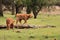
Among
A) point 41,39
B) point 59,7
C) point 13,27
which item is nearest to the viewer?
point 41,39

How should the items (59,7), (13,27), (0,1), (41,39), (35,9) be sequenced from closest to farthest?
(41,39), (13,27), (35,9), (0,1), (59,7)

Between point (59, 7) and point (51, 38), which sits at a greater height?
point (51, 38)

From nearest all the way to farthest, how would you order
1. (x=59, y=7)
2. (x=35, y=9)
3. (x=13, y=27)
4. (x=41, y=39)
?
(x=41, y=39) < (x=13, y=27) < (x=35, y=9) < (x=59, y=7)

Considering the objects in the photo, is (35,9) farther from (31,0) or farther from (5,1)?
(5,1)

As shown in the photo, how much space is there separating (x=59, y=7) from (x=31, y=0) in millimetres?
29386

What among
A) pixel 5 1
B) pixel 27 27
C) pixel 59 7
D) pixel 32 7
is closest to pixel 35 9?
pixel 32 7

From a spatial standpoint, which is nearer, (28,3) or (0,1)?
(28,3)

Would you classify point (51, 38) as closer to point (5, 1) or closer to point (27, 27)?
point (27, 27)

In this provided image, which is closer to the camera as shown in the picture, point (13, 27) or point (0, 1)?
point (13, 27)

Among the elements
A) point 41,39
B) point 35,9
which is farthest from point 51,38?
point 35,9

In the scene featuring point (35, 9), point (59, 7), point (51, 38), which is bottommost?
point (59, 7)

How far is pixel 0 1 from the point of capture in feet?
137

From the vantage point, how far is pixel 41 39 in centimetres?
1384

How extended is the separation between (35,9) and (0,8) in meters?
6.97
